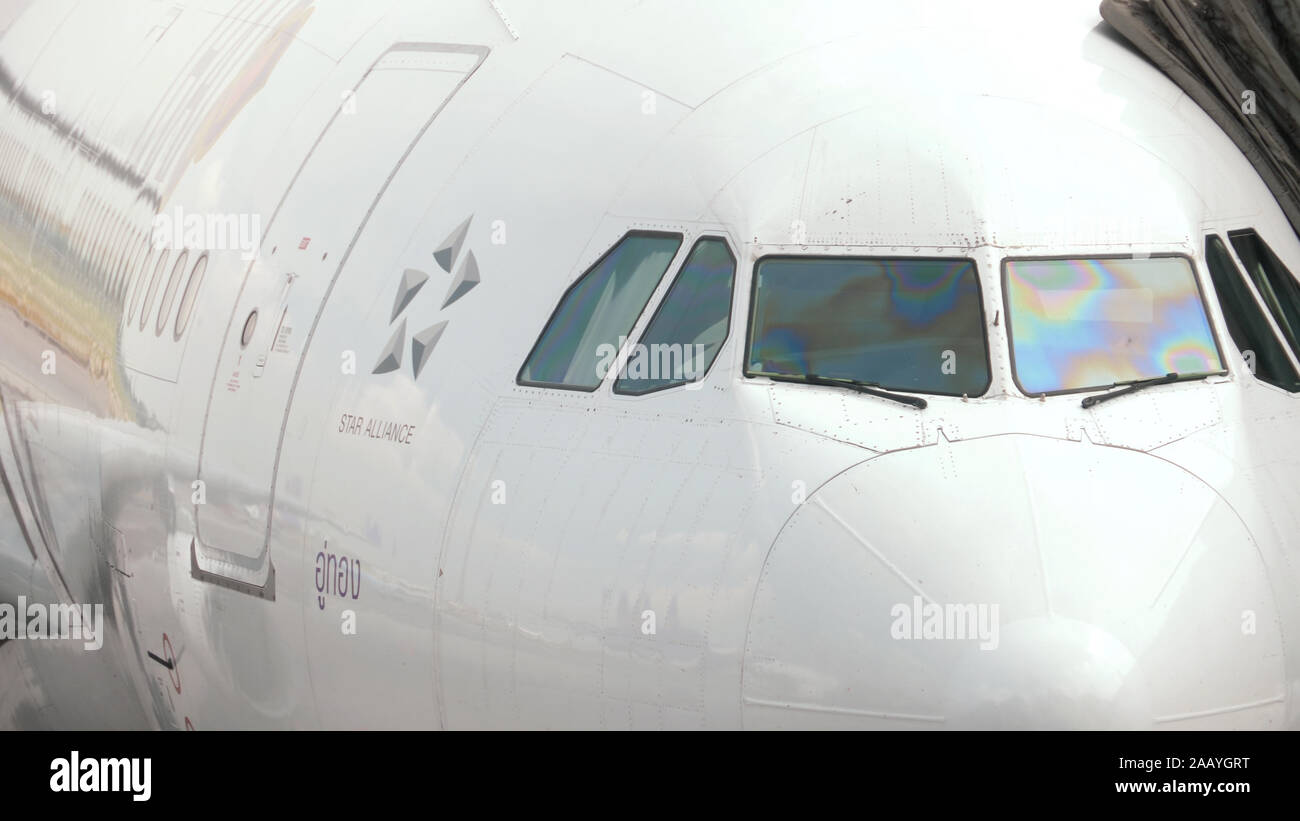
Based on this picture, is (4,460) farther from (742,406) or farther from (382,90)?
(742,406)

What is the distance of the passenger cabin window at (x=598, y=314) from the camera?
6223mm

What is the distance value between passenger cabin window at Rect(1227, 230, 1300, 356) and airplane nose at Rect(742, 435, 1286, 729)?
1.08 metres

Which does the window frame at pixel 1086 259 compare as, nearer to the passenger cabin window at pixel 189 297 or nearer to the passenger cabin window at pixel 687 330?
the passenger cabin window at pixel 687 330

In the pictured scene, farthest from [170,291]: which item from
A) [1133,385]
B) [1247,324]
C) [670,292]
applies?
[1247,324]

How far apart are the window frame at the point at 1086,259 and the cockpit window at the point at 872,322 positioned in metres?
0.10

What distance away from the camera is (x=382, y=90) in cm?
767

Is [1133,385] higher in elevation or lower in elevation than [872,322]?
lower

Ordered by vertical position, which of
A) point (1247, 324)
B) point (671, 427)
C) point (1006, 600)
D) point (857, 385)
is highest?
point (1247, 324)

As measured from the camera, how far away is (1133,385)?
601 centimetres

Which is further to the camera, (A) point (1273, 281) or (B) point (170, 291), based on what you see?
(B) point (170, 291)

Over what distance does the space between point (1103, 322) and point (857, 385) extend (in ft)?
3.21

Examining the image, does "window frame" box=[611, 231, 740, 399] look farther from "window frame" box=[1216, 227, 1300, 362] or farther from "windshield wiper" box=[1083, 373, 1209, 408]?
"window frame" box=[1216, 227, 1300, 362]

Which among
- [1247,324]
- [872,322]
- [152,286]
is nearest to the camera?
[872,322]

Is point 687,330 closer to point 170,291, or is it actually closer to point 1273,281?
point 1273,281
